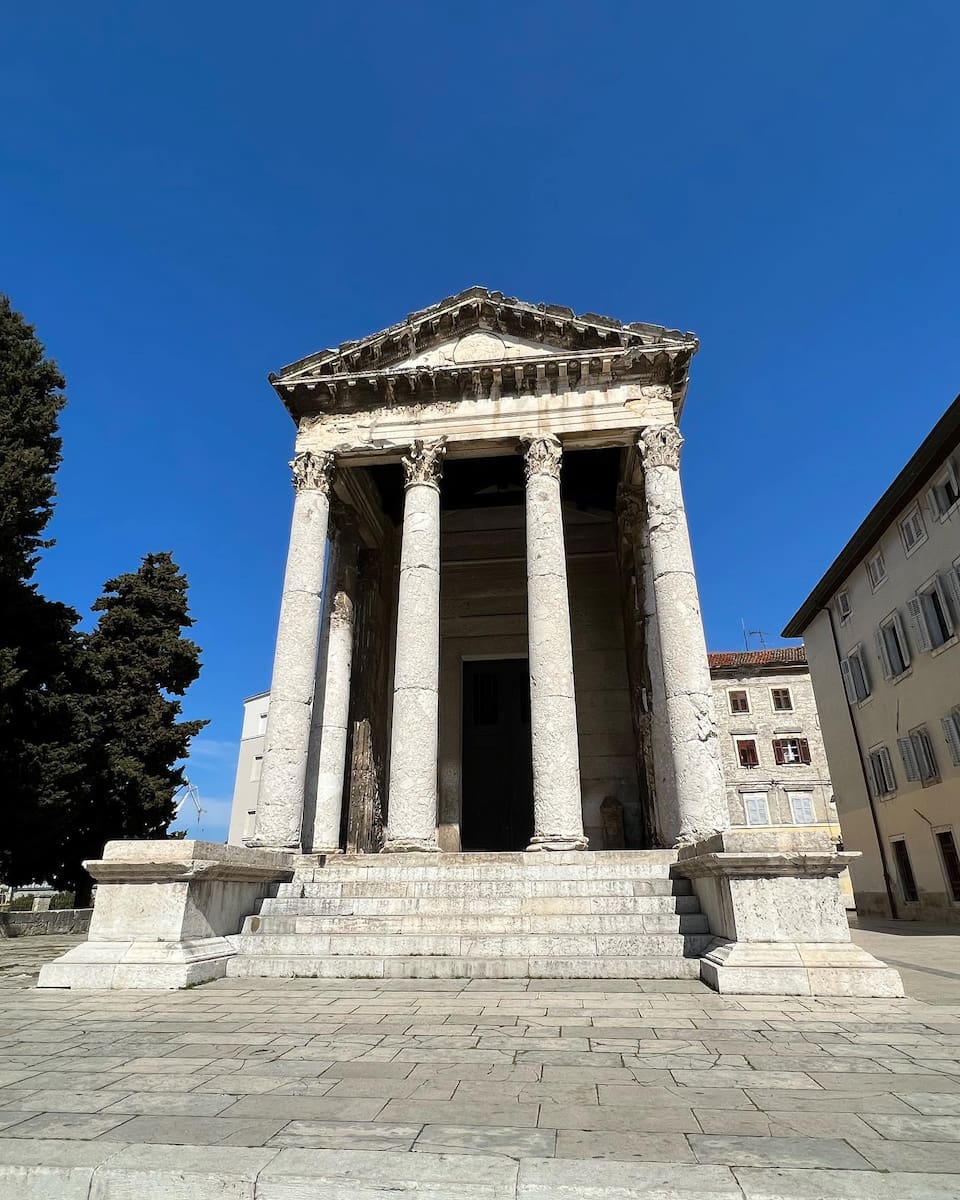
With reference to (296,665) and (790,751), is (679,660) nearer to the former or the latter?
(296,665)

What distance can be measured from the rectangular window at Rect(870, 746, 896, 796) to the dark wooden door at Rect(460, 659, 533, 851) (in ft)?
38.8

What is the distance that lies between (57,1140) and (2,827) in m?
15.7

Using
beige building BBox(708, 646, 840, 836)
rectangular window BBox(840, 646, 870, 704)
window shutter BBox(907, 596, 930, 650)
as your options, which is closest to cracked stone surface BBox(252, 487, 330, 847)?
window shutter BBox(907, 596, 930, 650)

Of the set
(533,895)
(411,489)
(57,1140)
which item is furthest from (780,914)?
(411,489)

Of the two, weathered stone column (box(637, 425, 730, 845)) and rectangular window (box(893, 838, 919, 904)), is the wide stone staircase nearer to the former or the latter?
weathered stone column (box(637, 425, 730, 845))

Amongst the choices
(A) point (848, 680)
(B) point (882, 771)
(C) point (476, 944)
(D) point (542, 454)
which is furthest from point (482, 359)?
(B) point (882, 771)

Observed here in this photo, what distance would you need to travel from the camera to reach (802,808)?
3294cm

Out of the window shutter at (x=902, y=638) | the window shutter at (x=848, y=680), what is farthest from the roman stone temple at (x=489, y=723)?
the window shutter at (x=848, y=680)

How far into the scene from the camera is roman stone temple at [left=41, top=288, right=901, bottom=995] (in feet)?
24.6

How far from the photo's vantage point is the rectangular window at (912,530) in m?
19.3

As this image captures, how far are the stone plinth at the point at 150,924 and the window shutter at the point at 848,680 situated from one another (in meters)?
22.2

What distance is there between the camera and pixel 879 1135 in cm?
295

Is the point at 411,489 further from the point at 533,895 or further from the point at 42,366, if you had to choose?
the point at 42,366

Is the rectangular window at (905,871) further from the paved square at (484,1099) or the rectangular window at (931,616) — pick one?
the paved square at (484,1099)
